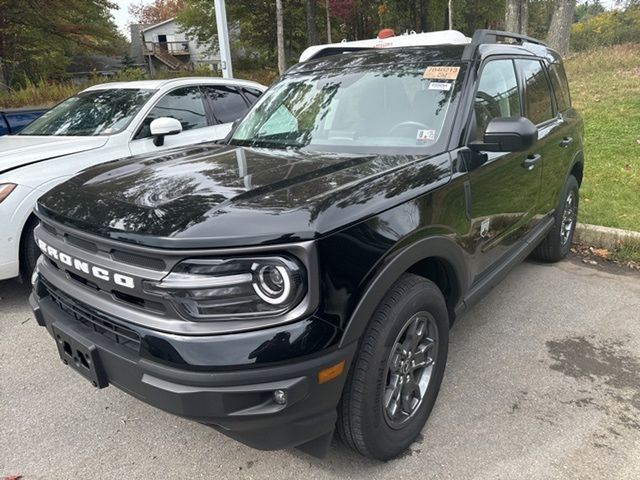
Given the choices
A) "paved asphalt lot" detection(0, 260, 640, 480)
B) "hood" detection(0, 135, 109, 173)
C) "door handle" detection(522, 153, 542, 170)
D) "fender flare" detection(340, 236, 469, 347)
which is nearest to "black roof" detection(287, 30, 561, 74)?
"door handle" detection(522, 153, 542, 170)

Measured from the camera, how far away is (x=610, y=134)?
27.7 ft

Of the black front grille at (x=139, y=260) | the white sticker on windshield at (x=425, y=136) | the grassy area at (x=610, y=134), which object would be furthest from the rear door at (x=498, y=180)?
the grassy area at (x=610, y=134)

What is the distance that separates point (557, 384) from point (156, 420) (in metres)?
2.21

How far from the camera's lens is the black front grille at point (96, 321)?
193 centimetres

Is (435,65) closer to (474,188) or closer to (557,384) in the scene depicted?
(474,188)

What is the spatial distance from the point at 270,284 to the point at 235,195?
18.2 inches

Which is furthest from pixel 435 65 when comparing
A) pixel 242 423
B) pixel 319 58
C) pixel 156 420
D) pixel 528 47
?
pixel 156 420

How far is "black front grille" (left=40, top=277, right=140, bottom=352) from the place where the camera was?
193 centimetres

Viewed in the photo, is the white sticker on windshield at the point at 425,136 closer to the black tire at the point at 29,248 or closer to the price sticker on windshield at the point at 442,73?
the price sticker on windshield at the point at 442,73

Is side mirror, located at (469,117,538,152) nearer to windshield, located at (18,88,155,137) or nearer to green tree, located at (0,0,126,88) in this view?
windshield, located at (18,88,155,137)

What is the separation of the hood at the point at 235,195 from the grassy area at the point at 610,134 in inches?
152

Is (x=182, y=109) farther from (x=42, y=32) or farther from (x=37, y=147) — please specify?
(x=42, y=32)

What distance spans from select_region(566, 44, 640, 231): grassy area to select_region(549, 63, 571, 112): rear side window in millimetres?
1427

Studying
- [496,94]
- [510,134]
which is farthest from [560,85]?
[510,134]
